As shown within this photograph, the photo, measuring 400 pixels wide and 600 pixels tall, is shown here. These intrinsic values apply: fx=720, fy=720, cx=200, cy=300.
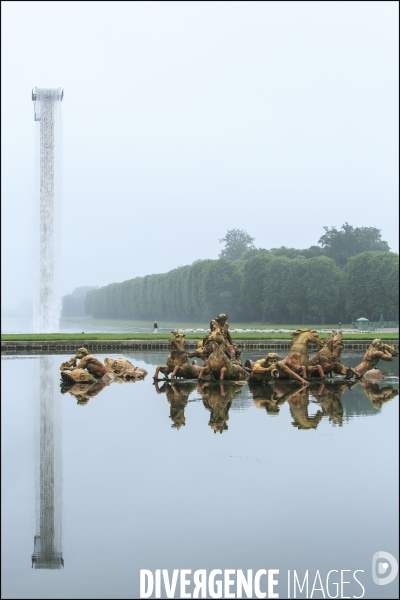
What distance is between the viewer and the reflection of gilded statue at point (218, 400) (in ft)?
28.8

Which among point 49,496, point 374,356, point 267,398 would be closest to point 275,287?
point 374,356

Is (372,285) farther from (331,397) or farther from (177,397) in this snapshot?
(177,397)

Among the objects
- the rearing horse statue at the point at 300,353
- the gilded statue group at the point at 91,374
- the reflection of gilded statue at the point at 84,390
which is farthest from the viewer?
the rearing horse statue at the point at 300,353

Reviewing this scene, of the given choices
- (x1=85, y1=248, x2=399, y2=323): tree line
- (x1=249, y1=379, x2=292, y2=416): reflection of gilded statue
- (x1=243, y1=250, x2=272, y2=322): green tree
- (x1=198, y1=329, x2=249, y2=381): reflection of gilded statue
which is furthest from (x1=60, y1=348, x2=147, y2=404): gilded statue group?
(x1=243, y1=250, x2=272, y2=322): green tree

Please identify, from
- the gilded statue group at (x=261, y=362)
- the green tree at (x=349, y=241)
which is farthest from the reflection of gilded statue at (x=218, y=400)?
the green tree at (x=349, y=241)

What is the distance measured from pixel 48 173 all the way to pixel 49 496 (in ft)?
135

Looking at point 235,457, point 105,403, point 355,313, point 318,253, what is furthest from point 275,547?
point 318,253

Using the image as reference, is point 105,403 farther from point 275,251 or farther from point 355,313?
point 275,251

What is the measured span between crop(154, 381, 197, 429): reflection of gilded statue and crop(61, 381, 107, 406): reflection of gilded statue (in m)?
1.08

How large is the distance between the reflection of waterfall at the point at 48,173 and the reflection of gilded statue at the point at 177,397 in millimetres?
32027

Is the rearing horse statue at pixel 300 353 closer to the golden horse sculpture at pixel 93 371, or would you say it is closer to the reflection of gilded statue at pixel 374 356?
the reflection of gilded statue at pixel 374 356

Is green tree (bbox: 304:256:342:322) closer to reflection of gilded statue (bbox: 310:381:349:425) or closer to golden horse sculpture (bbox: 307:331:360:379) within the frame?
golden horse sculpture (bbox: 307:331:360:379)

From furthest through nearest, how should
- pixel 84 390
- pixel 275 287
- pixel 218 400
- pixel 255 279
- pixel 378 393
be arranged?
pixel 255 279 < pixel 275 287 < pixel 84 390 < pixel 378 393 < pixel 218 400

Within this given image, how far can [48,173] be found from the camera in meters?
44.7
